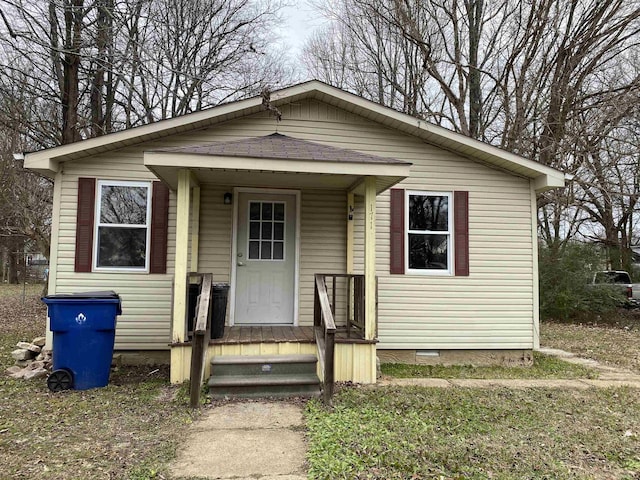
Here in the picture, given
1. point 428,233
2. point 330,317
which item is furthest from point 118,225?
point 428,233

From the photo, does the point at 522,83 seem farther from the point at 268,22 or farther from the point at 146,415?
the point at 146,415

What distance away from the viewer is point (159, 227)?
6098 mm

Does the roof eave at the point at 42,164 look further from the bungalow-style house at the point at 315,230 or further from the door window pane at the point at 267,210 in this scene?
the door window pane at the point at 267,210

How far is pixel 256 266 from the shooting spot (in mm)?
6320

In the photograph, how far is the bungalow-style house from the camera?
19.5 feet

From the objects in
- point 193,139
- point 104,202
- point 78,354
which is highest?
point 193,139

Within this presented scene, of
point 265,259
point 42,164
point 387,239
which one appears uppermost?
point 42,164

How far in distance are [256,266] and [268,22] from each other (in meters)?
11.1

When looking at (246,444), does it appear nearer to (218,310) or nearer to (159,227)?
(218,310)

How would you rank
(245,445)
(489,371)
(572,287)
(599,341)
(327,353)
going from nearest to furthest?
1. (245,445)
2. (327,353)
3. (489,371)
4. (599,341)
5. (572,287)

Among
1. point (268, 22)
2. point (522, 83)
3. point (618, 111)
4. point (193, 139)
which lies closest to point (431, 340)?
point (193, 139)

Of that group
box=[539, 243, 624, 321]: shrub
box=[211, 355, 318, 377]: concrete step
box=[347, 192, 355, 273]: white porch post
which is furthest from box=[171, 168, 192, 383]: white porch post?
box=[539, 243, 624, 321]: shrub

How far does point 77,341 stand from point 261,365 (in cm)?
202

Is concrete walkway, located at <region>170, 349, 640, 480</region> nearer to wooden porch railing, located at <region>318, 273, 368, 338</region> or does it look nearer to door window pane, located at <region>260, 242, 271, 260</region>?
wooden porch railing, located at <region>318, 273, 368, 338</region>
